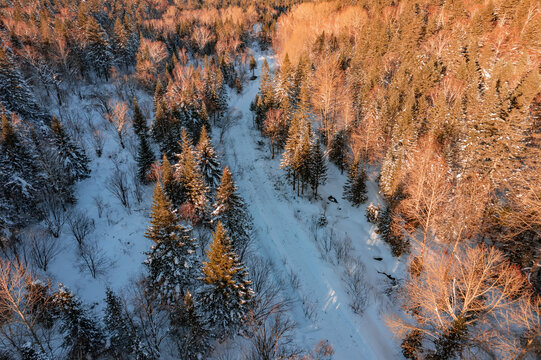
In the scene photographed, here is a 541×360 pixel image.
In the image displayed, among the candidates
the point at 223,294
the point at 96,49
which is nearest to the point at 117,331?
the point at 223,294

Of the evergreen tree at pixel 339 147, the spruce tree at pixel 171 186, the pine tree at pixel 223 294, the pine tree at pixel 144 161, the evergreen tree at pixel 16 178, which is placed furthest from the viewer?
the evergreen tree at pixel 339 147

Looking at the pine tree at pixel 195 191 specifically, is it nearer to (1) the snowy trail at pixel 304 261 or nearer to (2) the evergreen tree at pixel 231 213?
(2) the evergreen tree at pixel 231 213

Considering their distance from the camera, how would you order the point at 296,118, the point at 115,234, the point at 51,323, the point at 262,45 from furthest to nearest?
the point at 262,45
the point at 296,118
the point at 115,234
the point at 51,323

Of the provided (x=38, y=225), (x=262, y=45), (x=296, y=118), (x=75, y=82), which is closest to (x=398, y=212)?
(x=296, y=118)

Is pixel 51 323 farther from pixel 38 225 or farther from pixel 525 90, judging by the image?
pixel 525 90

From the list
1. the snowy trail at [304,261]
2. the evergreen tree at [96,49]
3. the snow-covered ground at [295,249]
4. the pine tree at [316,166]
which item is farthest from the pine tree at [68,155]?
the pine tree at [316,166]

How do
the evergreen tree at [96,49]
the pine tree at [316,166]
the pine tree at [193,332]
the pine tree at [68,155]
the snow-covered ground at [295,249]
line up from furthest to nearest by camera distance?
the evergreen tree at [96,49]
the pine tree at [316,166]
the pine tree at [68,155]
the snow-covered ground at [295,249]
the pine tree at [193,332]

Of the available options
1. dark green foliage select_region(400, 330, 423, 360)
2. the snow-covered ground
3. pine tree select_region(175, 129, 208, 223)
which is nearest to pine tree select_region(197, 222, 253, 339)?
the snow-covered ground
